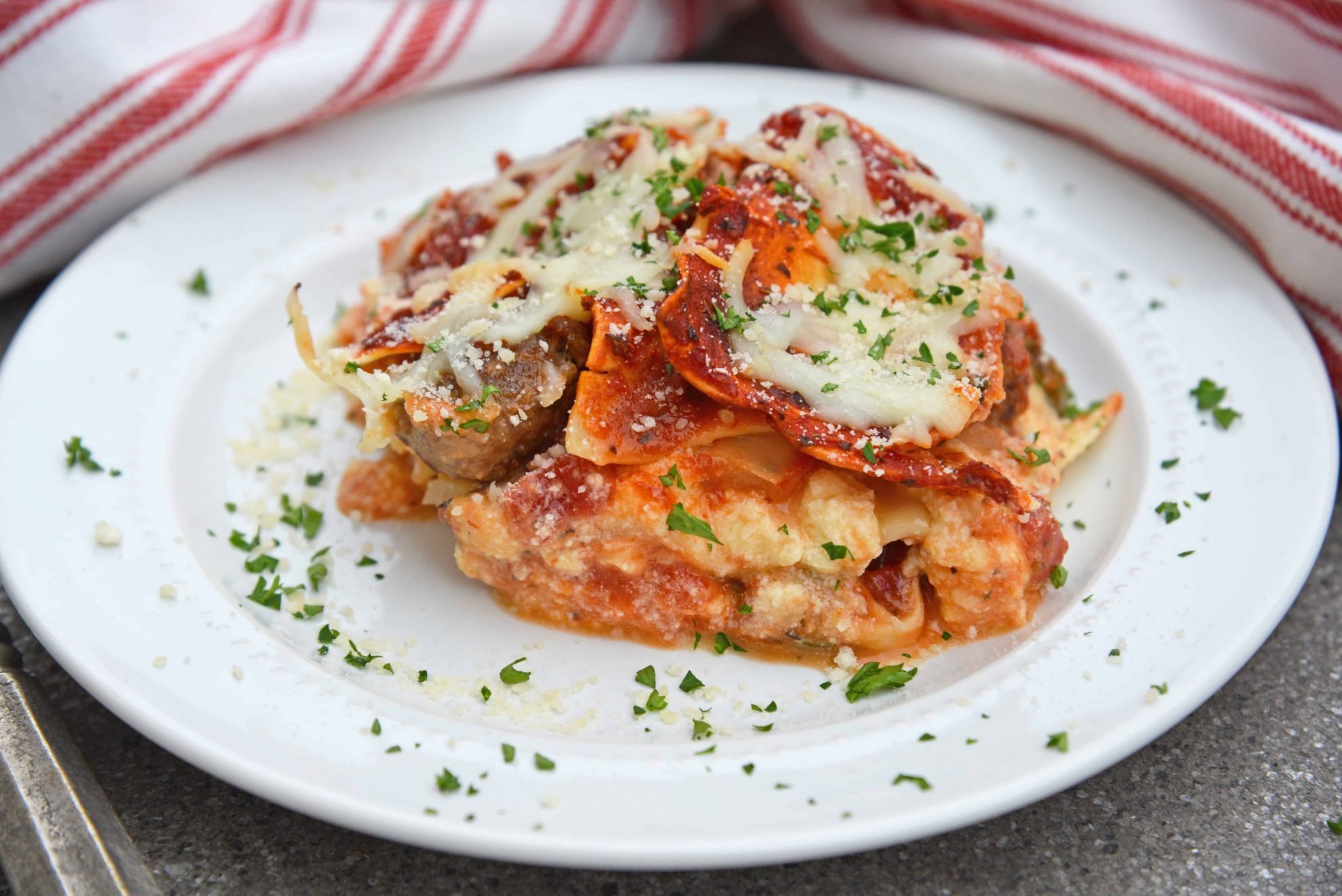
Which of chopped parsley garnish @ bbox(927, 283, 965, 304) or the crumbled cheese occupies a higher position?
chopped parsley garnish @ bbox(927, 283, 965, 304)

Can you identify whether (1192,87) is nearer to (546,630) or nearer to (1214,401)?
(1214,401)

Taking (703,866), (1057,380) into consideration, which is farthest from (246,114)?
(703,866)

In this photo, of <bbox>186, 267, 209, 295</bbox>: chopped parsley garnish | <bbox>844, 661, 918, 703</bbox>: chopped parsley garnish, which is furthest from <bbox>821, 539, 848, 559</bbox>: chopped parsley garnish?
<bbox>186, 267, 209, 295</bbox>: chopped parsley garnish

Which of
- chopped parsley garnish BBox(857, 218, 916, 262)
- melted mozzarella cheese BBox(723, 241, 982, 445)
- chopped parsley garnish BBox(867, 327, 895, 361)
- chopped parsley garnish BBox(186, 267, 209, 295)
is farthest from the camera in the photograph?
chopped parsley garnish BBox(186, 267, 209, 295)

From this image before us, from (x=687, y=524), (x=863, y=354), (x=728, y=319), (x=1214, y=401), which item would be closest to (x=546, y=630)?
(x=687, y=524)

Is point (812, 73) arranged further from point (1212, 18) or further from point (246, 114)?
point (246, 114)

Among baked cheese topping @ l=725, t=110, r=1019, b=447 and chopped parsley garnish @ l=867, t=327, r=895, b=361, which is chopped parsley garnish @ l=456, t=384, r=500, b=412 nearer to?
baked cheese topping @ l=725, t=110, r=1019, b=447
